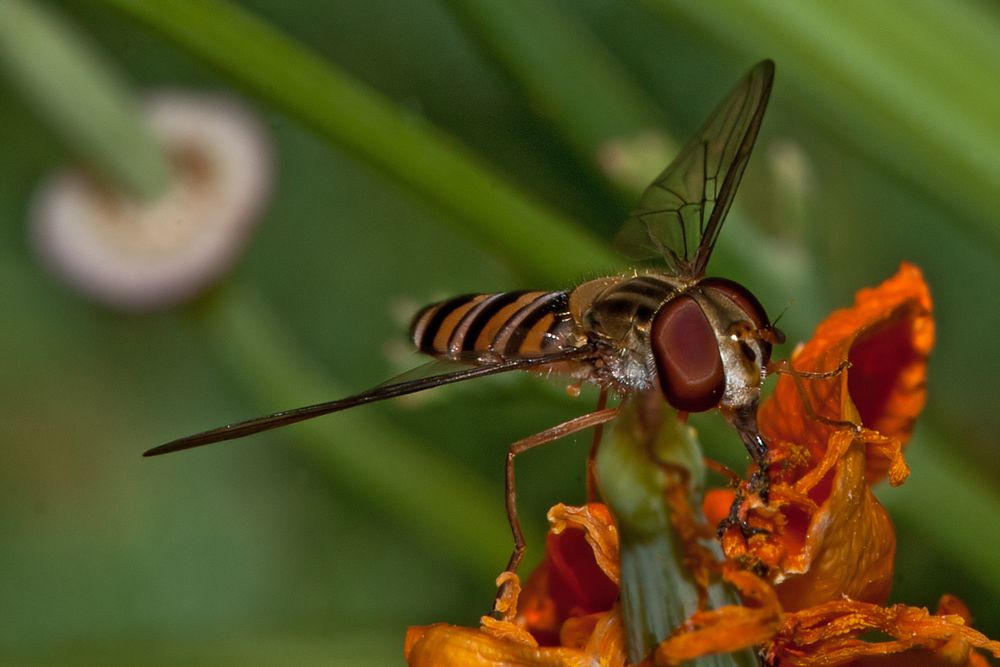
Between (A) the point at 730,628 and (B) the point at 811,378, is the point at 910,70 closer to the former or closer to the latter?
(B) the point at 811,378

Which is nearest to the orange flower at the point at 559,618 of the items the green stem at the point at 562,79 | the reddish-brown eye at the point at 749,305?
the reddish-brown eye at the point at 749,305

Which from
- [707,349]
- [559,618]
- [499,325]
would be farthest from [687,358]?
Result: [499,325]

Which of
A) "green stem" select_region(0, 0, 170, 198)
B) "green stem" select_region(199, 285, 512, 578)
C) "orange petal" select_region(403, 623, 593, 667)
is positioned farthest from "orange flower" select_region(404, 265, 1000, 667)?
"green stem" select_region(0, 0, 170, 198)

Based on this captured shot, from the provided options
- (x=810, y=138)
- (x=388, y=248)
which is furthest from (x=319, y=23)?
(x=810, y=138)

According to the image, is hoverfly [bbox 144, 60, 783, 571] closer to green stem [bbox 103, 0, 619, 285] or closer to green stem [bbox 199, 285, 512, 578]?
green stem [bbox 103, 0, 619, 285]

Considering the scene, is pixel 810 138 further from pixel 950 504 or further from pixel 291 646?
pixel 291 646
